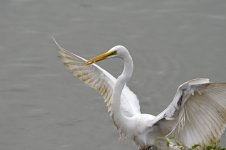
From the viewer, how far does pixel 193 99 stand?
7.33m

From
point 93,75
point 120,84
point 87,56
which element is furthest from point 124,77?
point 87,56

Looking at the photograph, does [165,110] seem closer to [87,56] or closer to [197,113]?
[197,113]

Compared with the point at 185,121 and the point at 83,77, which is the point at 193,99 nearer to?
the point at 185,121

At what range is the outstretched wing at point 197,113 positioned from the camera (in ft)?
23.4

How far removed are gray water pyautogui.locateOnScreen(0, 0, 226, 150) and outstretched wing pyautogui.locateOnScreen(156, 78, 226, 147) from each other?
118cm

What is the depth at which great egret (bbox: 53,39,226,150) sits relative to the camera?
7.20m

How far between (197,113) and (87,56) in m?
3.21

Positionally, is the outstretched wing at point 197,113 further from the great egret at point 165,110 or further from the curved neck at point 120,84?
the curved neck at point 120,84

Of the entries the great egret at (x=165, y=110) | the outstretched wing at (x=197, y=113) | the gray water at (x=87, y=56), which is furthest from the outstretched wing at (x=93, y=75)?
the outstretched wing at (x=197, y=113)

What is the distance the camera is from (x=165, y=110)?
25.0 feet

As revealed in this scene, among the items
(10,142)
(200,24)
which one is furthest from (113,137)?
(200,24)

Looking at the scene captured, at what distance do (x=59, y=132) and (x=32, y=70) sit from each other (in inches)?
51.8

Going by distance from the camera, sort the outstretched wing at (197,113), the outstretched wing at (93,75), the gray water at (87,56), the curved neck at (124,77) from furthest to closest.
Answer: the gray water at (87,56), the outstretched wing at (93,75), the curved neck at (124,77), the outstretched wing at (197,113)

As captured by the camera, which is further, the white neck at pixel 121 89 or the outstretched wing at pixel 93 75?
the outstretched wing at pixel 93 75
